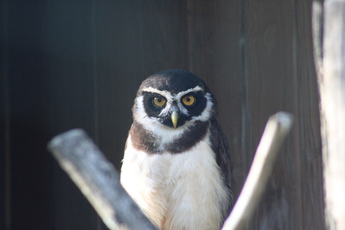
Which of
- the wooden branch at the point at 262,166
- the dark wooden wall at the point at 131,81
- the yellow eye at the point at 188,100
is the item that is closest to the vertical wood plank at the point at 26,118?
the dark wooden wall at the point at 131,81

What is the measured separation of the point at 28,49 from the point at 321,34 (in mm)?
2027

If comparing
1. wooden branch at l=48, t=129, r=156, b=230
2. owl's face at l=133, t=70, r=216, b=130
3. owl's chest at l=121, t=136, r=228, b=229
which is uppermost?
owl's face at l=133, t=70, r=216, b=130

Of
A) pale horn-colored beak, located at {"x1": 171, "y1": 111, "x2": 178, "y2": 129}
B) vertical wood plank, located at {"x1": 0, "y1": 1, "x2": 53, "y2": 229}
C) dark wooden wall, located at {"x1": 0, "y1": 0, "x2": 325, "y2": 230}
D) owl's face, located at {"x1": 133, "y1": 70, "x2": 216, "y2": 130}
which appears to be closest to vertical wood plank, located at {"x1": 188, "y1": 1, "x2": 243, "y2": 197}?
dark wooden wall, located at {"x1": 0, "y1": 0, "x2": 325, "y2": 230}

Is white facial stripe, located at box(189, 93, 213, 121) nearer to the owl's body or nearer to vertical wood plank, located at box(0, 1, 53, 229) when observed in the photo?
the owl's body

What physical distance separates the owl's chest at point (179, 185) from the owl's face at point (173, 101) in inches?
5.0

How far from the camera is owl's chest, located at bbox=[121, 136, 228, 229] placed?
2.26m

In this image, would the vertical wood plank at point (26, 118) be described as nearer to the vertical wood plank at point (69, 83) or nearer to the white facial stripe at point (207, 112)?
the vertical wood plank at point (69, 83)

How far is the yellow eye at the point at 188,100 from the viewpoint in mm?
2281

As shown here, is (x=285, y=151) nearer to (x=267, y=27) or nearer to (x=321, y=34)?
(x=267, y=27)

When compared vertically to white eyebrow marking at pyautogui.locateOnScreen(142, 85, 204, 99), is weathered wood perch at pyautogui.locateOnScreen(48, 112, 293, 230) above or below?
below

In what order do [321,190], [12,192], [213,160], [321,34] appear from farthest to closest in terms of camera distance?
[12,192] < [321,190] < [213,160] < [321,34]

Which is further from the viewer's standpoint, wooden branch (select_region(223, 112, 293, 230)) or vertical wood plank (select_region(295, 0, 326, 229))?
vertical wood plank (select_region(295, 0, 326, 229))

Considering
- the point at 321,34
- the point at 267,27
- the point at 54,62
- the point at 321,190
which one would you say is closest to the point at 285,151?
the point at 321,190

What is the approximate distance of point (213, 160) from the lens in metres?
2.30
